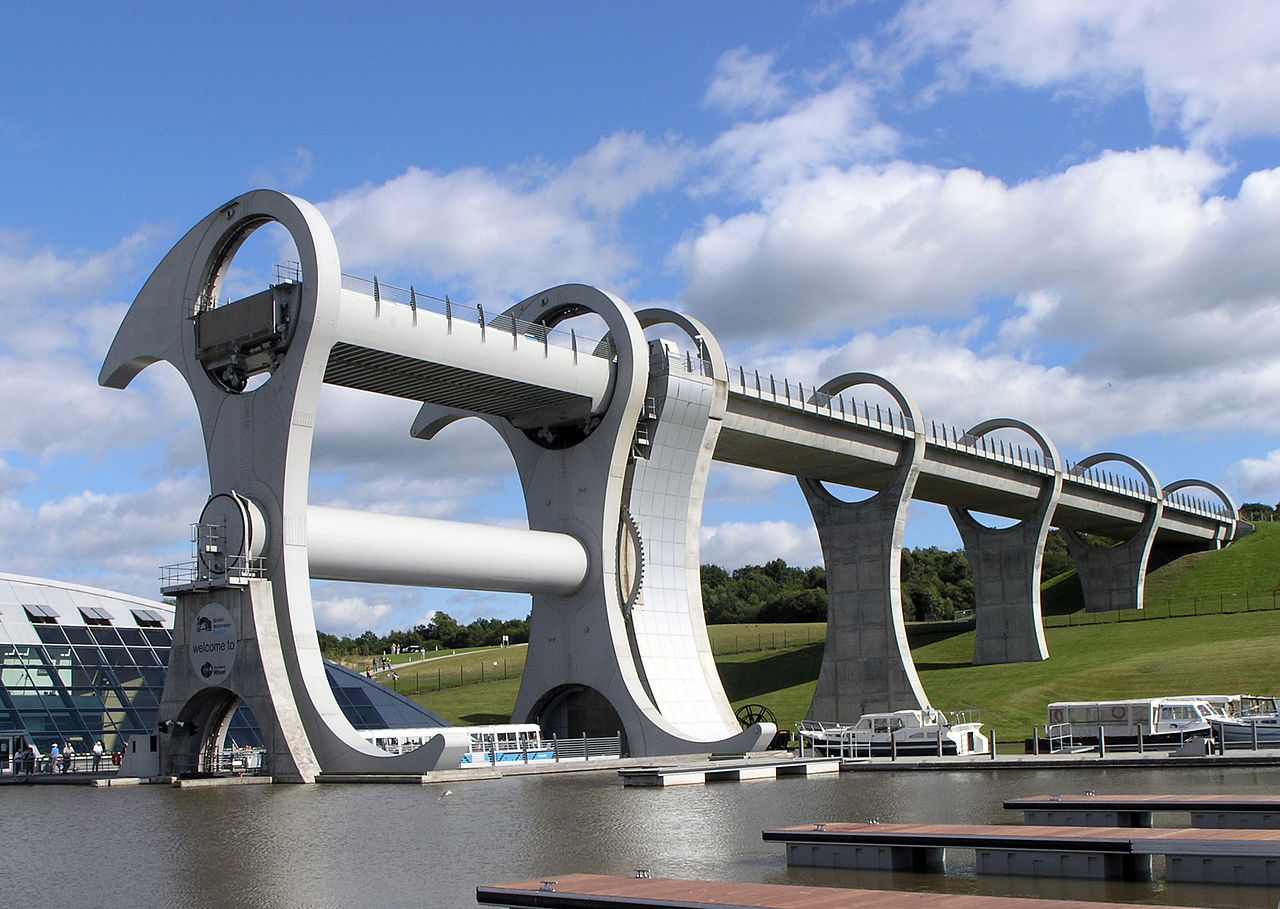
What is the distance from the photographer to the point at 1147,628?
76000mm

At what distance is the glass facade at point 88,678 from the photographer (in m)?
41.4

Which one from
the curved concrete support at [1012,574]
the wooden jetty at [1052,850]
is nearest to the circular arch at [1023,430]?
the curved concrete support at [1012,574]

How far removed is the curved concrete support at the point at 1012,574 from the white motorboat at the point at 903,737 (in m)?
31.0

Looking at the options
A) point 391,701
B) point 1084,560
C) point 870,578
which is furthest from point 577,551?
point 1084,560

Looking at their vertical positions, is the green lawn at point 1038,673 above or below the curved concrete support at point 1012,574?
below

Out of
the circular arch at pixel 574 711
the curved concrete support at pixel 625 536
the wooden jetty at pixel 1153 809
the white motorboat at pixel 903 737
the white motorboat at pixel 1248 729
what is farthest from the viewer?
the circular arch at pixel 574 711

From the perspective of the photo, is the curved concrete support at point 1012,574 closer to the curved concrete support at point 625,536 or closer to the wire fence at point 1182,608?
the wire fence at point 1182,608

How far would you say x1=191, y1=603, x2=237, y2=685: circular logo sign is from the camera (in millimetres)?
34094

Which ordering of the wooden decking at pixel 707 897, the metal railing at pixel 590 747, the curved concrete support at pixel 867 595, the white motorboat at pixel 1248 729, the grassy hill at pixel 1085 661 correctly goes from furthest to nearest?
the curved concrete support at pixel 867 595, the grassy hill at pixel 1085 661, the metal railing at pixel 590 747, the white motorboat at pixel 1248 729, the wooden decking at pixel 707 897

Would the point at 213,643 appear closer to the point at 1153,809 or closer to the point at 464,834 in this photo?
the point at 464,834

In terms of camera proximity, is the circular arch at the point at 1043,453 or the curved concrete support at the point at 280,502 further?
the circular arch at the point at 1043,453

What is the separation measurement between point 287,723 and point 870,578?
35.8 metres

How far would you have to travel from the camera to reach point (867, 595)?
62406 millimetres

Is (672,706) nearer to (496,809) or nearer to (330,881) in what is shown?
(496,809)
